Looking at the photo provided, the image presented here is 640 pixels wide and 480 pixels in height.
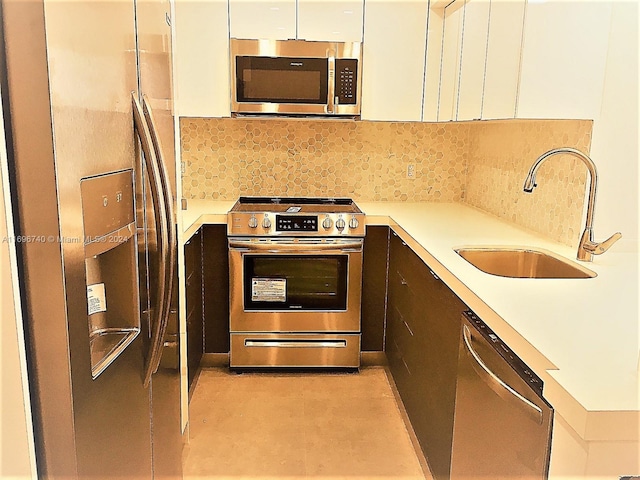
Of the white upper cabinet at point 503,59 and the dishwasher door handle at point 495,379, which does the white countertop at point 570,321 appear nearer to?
the dishwasher door handle at point 495,379

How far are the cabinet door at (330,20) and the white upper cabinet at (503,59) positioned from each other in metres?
0.86

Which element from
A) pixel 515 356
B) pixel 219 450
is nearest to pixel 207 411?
pixel 219 450

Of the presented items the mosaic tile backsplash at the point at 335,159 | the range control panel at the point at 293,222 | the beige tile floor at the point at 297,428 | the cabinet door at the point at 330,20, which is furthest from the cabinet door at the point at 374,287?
the cabinet door at the point at 330,20

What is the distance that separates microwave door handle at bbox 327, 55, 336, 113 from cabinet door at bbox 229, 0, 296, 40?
0.86 ft

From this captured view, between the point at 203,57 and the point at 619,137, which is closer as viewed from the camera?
the point at 619,137

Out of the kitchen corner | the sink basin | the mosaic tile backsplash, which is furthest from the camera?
the mosaic tile backsplash

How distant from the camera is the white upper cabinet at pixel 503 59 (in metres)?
2.01

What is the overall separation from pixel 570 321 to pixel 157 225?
1.02 meters

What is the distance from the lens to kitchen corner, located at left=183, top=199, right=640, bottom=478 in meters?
0.93

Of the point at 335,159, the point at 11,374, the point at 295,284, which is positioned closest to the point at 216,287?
the point at 295,284

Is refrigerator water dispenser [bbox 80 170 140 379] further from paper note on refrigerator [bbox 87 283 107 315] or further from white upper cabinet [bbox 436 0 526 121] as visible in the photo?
white upper cabinet [bbox 436 0 526 121]

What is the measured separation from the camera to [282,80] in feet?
9.45

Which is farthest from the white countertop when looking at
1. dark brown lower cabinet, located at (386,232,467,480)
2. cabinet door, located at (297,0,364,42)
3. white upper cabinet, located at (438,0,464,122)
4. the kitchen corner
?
cabinet door, located at (297,0,364,42)

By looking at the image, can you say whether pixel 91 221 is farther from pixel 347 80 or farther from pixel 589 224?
pixel 347 80
